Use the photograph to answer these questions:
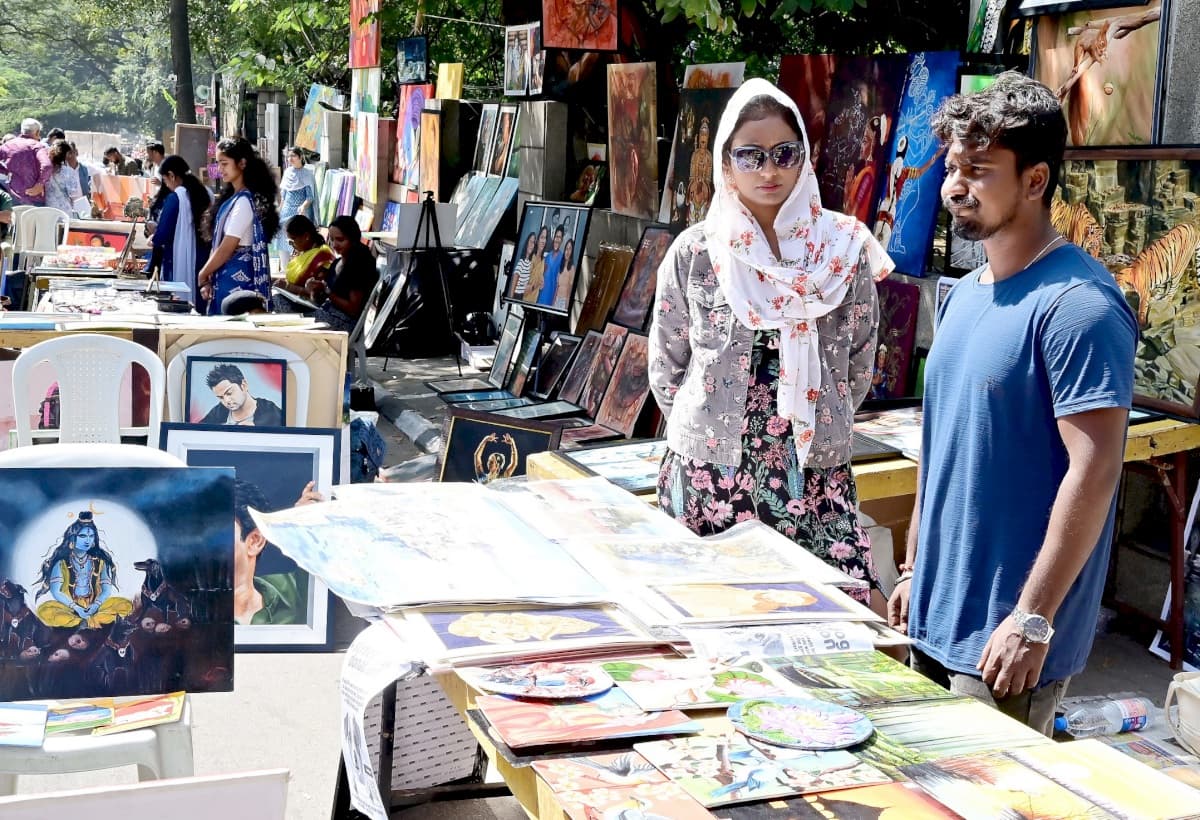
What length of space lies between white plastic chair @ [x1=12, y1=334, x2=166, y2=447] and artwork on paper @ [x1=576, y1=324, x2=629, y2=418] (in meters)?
3.95

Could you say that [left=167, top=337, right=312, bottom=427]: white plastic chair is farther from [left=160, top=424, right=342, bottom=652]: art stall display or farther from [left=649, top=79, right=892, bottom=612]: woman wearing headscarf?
[left=649, top=79, right=892, bottom=612]: woman wearing headscarf

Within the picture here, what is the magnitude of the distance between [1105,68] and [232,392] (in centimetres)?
361

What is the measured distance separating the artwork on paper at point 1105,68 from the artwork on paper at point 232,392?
322 centimetres

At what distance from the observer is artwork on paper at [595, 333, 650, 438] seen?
8.28 m

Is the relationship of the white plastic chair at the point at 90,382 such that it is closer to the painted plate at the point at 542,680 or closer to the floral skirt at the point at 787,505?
the floral skirt at the point at 787,505

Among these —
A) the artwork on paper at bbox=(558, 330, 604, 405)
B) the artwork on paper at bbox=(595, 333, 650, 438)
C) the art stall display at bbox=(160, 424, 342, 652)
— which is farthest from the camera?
the artwork on paper at bbox=(558, 330, 604, 405)

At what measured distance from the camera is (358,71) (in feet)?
62.0

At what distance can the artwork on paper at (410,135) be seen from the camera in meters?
15.4

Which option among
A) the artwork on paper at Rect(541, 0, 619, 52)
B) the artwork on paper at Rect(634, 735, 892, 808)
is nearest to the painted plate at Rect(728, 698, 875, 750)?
the artwork on paper at Rect(634, 735, 892, 808)

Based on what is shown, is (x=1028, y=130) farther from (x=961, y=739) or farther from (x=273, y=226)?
(x=273, y=226)

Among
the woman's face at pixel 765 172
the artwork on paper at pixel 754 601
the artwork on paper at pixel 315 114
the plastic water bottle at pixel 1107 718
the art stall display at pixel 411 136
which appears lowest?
the plastic water bottle at pixel 1107 718

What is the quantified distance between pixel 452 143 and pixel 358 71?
4995mm

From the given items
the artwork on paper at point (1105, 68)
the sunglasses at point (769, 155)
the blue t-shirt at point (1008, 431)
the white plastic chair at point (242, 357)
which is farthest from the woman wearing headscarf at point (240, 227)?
the blue t-shirt at point (1008, 431)

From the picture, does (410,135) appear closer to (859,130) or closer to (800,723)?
(859,130)
